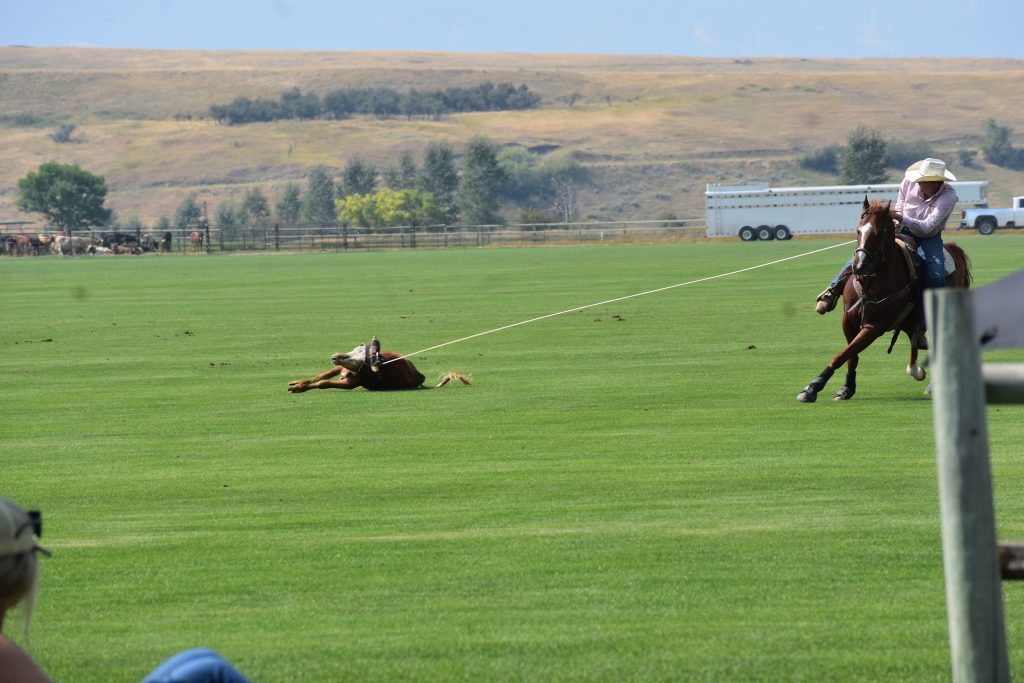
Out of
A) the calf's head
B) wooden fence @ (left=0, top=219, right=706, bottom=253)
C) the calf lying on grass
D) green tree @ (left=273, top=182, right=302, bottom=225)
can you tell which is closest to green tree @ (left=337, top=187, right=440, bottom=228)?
green tree @ (left=273, top=182, right=302, bottom=225)

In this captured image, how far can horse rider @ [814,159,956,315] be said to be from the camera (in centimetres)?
1797

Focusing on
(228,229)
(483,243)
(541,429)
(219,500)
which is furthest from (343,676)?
(228,229)

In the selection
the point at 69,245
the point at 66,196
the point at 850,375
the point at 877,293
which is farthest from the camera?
the point at 66,196

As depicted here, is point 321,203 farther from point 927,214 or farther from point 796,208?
point 927,214

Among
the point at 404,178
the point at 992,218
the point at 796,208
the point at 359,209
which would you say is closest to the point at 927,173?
the point at 992,218

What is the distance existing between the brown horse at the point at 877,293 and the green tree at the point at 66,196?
Result: 14408cm

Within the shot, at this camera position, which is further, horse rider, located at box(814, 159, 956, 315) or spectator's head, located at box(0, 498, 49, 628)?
horse rider, located at box(814, 159, 956, 315)

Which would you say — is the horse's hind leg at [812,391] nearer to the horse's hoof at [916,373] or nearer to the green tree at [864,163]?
the horse's hoof at [916,373]

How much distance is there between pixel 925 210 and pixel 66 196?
147 meters

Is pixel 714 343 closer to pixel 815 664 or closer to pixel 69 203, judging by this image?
pixel 815 664

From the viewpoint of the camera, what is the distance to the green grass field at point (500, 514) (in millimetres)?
7254

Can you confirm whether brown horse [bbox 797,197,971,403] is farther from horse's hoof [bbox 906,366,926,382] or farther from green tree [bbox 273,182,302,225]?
green tree [bbox 273,182,302,225]

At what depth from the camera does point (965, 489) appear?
4.45 meters

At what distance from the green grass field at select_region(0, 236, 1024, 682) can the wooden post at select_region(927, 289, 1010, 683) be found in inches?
83.0
